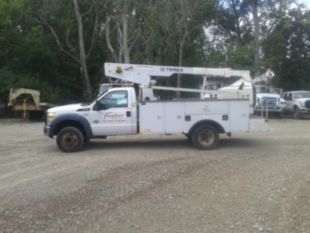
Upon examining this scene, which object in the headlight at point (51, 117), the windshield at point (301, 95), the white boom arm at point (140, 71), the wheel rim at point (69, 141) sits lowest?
the wheel rim at point (69, 141)

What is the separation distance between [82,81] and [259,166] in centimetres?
2789

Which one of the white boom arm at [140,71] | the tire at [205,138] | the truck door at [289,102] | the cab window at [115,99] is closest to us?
the tire at [205,138]

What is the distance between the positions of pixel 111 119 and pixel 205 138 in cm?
287

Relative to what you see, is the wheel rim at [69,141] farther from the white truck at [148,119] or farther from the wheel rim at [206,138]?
the wheel rim at [206,138]

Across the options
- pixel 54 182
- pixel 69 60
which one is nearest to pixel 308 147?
pixel 54 182

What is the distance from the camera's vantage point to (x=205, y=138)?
1406cm

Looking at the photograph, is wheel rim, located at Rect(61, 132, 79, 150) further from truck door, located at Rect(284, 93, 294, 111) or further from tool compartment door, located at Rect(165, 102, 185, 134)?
truck door, located at Rect(284, 93, 294, 111)

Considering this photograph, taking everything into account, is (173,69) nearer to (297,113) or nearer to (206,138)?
(206,138)

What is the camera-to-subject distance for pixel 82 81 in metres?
37.5

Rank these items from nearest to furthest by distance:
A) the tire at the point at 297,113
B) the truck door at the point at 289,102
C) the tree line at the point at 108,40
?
the tire at the point at 297,113 → the truck door at the point at 289,102 → the tree line at the point at 108,40

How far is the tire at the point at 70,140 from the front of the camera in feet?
45.9

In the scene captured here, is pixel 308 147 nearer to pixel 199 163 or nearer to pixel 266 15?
pixel 199 163

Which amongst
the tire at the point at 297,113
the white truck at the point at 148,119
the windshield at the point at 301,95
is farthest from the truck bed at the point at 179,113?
the windshield at the point at 301,95

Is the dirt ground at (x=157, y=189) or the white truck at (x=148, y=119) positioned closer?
the dirt ground at (x=157, y=189)
